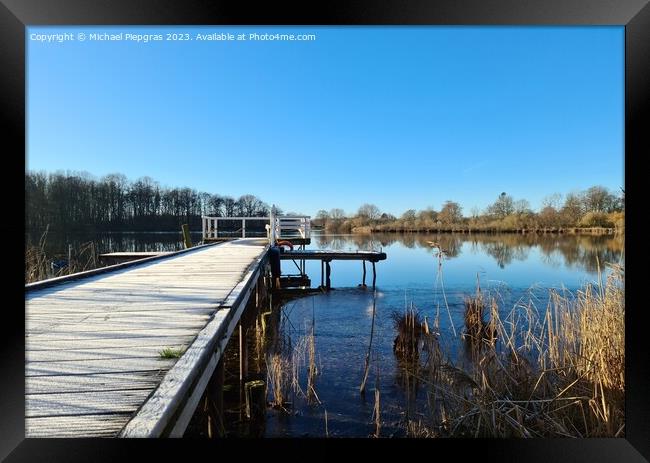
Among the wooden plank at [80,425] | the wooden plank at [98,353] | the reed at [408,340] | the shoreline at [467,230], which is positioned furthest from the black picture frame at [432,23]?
the shoreline at [467,230]

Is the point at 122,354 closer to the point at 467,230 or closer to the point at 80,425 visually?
the point at 80,425

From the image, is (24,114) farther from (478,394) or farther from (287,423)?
(478,394)

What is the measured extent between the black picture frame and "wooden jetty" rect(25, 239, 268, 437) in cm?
29

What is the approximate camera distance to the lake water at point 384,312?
10.5 feet

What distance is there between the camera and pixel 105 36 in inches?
89.0

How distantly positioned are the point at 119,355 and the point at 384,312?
660 cm

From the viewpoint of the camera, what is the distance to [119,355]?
5.57 ft

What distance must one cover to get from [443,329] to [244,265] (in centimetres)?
363

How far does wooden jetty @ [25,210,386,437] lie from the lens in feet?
4.10

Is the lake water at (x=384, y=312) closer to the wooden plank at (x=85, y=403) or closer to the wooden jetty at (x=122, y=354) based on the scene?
the wooden jetty at (x=122, y=354)

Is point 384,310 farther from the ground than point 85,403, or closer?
closer

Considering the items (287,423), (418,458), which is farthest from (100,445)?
(287,423)

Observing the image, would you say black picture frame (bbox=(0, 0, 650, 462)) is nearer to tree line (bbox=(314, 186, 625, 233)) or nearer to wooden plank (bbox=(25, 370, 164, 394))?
wooden plank (bbox=(25, 370, 164, 394))

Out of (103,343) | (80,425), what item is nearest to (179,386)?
(80,425)
